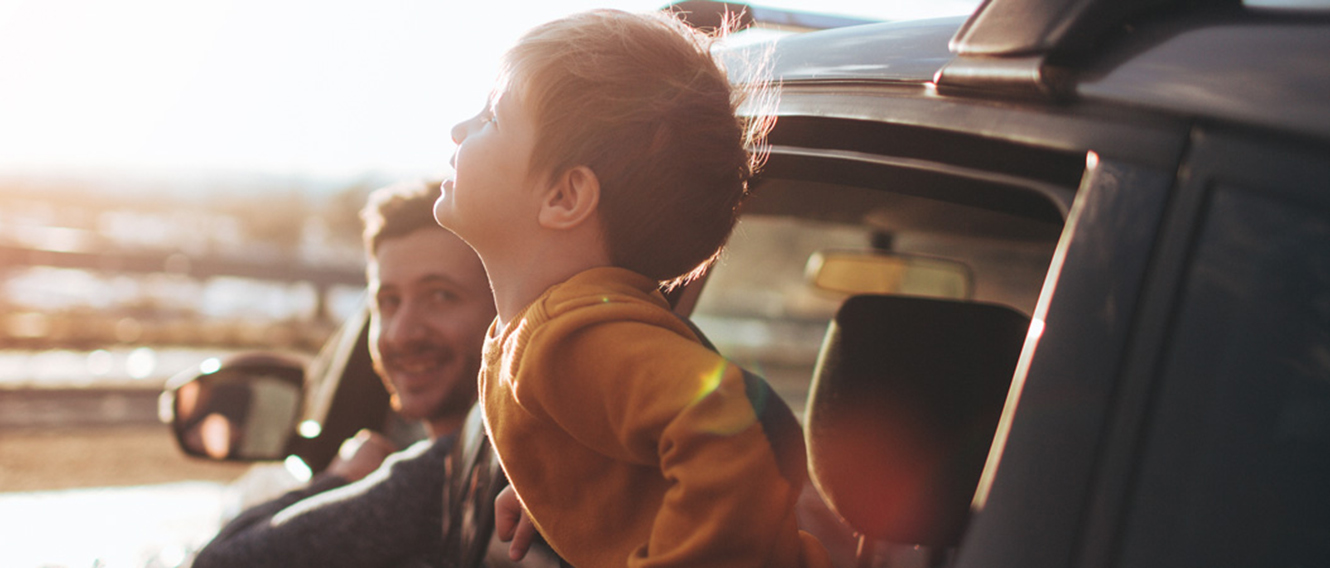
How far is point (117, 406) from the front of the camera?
35.3ft

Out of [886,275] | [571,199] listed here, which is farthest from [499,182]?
[886,275]

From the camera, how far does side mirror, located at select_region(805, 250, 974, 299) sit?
3211 mm

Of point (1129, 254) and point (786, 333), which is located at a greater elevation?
point (1129, 254)

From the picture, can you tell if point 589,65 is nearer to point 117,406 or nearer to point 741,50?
point 741,50

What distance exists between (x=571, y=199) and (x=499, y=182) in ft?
0.35

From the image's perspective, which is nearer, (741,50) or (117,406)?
(741,50)

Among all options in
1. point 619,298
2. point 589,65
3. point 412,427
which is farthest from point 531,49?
point 412,427

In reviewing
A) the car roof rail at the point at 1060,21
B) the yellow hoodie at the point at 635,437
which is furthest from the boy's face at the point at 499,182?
the car roof rail at the point at 1060,21

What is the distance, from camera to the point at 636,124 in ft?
4.63

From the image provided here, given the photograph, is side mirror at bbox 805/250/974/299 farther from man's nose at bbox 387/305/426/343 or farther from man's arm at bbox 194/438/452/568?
man's arm at bbox 194/438/452/568

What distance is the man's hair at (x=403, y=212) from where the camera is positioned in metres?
2.70

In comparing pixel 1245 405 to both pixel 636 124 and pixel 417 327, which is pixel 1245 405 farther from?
pixel 417 327

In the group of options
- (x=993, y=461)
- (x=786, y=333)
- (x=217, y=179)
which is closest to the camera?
(x=993, y=461)

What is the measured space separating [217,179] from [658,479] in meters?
58.7
